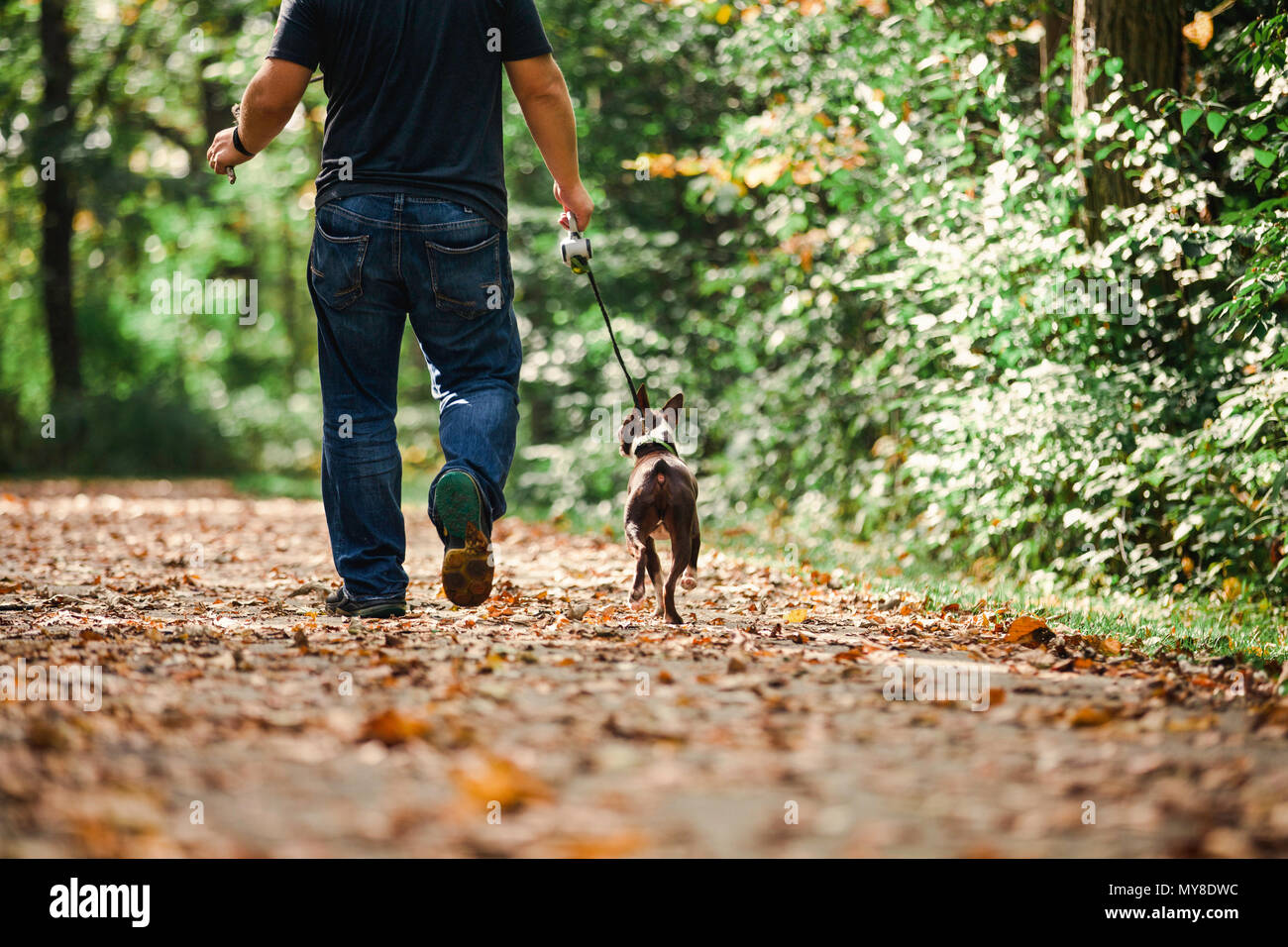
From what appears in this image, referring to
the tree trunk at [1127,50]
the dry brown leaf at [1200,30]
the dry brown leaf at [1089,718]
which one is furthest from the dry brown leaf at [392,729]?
the dry brown leaf at [1200,30]

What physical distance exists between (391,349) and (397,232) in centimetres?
44

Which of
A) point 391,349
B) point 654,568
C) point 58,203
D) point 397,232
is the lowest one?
point 654,568

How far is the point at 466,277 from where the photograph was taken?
13.1 feet

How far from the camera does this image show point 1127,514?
18.7 ft

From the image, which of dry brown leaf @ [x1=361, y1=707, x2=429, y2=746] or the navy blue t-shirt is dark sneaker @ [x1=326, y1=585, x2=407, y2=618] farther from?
dry brown leaf @ [x1=361, y1=707, x2=429, y2=746]

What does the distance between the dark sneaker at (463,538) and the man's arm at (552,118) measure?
1158 mm

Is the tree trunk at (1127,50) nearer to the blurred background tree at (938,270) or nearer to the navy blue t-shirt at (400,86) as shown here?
the blurred background tree at (938,270)

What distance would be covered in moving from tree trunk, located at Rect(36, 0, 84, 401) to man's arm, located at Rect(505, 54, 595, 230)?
14.1m

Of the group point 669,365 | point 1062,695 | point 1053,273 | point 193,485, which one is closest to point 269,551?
point 669,365

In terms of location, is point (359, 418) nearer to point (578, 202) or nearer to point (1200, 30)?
point (578, 202)

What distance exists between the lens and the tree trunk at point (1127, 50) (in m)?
5.61

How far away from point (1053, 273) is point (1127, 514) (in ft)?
4.33

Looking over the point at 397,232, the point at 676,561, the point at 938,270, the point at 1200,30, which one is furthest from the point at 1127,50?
the point at 397,232

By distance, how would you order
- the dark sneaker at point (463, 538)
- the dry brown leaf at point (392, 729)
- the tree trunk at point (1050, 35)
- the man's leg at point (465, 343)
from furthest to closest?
the tree trunk at point (1050, 35)
the man's leg at point (465, 343)
the dark sneaker at point (463, 538)
the dry brown leaf at point (392, 729)
